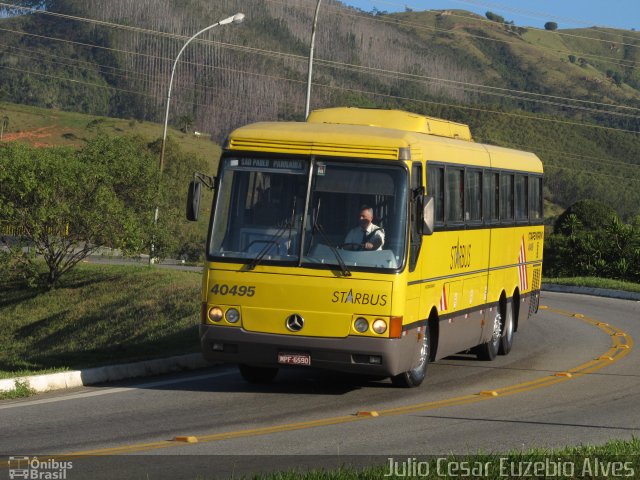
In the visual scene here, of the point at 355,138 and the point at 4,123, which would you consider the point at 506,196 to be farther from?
the point at 4,123

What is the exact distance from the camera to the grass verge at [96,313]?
3278cm

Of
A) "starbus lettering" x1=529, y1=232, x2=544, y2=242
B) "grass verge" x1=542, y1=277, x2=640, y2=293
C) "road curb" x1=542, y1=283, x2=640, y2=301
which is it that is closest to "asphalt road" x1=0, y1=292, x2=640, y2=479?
"starbus lettering" x1=529, y1=232, x2=544, y2=242

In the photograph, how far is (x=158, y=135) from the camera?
152 m

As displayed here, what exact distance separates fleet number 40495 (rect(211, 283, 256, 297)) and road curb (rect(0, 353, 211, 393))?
2194 mm

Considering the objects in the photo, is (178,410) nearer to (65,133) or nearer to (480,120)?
(65,133)

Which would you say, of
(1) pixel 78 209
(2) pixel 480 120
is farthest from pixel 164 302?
(2) pixel 480 120

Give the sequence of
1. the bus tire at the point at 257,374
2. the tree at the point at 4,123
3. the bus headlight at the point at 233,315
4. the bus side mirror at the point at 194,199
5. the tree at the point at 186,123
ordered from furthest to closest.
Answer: the tree at the point at 186,123 < the tree at the point at 4,123 < the bus tire at the point at 257,374 < the bus side mirror at the point at 194,199 < the bus headlight at the point at 233,315

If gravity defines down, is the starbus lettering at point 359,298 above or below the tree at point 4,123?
above

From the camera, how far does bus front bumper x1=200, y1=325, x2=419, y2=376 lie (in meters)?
14.5

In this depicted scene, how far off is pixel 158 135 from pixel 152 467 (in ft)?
470

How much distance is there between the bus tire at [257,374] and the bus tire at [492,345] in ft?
15.7

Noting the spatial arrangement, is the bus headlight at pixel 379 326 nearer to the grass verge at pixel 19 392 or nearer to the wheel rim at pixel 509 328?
the grass verge at pixel 19 392

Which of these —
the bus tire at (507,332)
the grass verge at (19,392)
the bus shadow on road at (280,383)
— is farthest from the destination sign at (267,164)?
the bus tire at (507,332)

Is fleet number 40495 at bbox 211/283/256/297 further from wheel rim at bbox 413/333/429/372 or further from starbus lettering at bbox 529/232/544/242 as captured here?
starbus lettering at bbox 529/232/544/242
